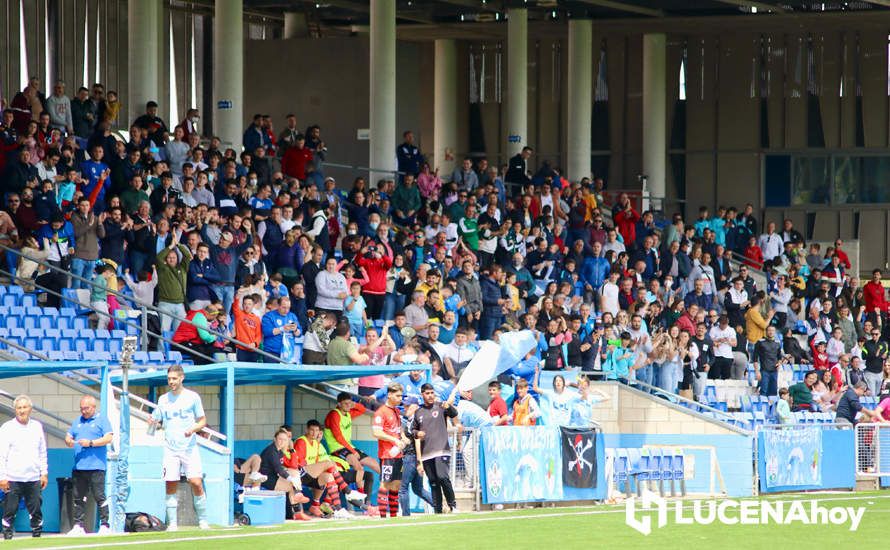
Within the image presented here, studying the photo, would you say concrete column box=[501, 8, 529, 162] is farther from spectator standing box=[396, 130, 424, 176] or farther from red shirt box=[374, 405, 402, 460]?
red shirt box=[374, 405, 402, 460]

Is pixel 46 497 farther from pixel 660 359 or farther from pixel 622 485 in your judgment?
pixel 660 359

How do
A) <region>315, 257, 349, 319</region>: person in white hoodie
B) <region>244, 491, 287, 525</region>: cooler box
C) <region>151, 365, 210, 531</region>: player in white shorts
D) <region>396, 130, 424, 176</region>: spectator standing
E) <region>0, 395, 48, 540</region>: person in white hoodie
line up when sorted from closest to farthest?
<region>0, 395, 48, 540</region>: person in white hoodie, <region>151, 365, 210, 531</region>: player in white shorts, <region>244, 491, 287, 525</region>: cooler box, <region>315, 257, 349, 319</region>: person in white hoodie, <region>396, 130, 424, 176</region>: spectator standing

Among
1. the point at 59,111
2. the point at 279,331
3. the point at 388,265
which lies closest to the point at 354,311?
the point at 388,265

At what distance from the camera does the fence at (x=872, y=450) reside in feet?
81.8

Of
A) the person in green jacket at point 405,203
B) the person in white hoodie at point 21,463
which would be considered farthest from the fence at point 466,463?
the person in green jacket at point 405,203

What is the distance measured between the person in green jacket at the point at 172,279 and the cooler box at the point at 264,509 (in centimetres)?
402

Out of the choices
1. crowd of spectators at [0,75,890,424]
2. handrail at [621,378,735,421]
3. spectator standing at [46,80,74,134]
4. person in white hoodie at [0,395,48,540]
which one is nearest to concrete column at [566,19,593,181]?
crowd of spectators at [0,75,890,424]

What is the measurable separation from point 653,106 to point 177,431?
2723 cm

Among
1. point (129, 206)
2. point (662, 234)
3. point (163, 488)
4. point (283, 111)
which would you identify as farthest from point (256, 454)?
point (283, 111)

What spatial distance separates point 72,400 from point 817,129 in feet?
96.8

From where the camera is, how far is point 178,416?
54.5ft

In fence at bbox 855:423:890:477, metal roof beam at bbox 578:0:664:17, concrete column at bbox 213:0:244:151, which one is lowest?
fence at bbox 855:423:890:477

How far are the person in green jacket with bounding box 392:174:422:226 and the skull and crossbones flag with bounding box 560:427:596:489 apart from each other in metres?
8.28

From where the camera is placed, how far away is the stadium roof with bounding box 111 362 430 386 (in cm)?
1766
